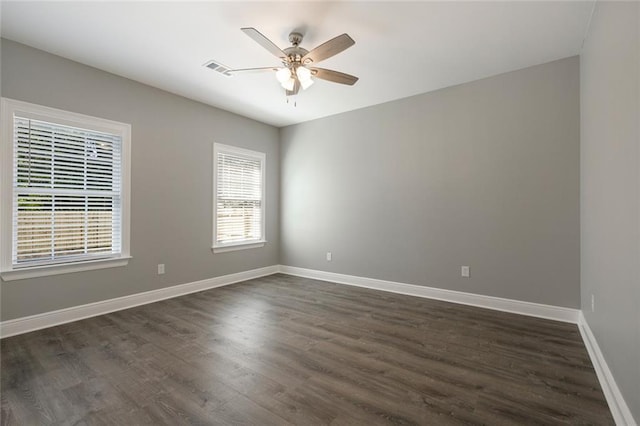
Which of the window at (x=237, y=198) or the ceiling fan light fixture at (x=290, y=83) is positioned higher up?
the ceiling fan light fixture at (x=290, y=83)

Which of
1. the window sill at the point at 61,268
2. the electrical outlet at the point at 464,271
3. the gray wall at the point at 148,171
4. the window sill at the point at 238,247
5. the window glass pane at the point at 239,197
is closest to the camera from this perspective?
the window sill at the point at 61,268

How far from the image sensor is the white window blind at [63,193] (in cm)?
291

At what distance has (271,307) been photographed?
368cm

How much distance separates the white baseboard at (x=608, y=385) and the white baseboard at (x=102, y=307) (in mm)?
4354

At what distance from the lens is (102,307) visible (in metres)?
3.42

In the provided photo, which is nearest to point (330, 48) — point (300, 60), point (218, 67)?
point (300, 60)

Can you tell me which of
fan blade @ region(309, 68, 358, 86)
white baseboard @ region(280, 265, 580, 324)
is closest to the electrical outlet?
white baseboard @ region(280, 265, 580, 324)

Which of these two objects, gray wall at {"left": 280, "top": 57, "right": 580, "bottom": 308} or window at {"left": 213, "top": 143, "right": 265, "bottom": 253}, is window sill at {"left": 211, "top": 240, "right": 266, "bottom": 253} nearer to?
window at {"left": 213, "top": 143, "right": 265, "bottom": 253}

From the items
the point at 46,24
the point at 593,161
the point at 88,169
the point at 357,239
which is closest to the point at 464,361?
the point at 593,161

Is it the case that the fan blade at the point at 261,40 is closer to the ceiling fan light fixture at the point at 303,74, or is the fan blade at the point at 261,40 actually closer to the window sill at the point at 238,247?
the ceiling fan light fixture at the point at 303,74

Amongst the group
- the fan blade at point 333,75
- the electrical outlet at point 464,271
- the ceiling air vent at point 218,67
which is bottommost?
the electrical outlet at point 464,271

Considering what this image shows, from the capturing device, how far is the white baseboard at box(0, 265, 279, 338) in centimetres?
286

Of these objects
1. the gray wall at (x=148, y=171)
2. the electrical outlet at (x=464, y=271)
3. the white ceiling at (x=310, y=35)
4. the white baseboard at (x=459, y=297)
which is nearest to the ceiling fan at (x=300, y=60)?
the white ceiling at (x=310, y=35)

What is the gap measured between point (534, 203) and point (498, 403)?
235cm
